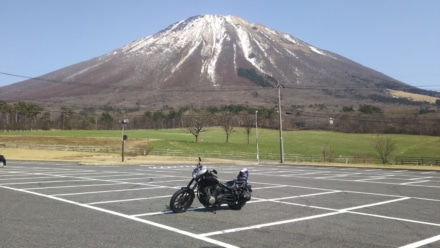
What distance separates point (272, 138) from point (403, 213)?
81.0 m

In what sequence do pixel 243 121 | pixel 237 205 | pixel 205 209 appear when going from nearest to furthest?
pixel 205 209 → pixel 237 205 → pixel 243 121

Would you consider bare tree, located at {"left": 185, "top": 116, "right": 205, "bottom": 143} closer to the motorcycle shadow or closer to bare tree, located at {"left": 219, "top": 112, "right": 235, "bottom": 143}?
bare tree, located at {"left": 219, "top": 112, "right": 235, "bottom": 143}

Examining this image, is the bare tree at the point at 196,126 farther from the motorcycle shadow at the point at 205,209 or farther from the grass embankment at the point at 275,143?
the motorcycle shadow at the point at 205,209

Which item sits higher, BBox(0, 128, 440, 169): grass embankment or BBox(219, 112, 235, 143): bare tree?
BBox(219, 112, 235, 143): bare tree

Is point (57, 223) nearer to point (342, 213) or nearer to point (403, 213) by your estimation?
point (342, 213)

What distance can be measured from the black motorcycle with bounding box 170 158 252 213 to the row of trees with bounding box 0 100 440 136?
67506mm

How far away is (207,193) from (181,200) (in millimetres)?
685

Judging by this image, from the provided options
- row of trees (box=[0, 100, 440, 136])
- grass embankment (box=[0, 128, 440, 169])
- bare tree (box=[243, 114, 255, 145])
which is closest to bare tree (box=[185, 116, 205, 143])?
row of trees (box=[0, 100, 440, 136])

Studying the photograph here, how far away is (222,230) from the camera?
8641mm

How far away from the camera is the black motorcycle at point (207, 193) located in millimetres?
10633

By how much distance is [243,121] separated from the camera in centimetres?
11050

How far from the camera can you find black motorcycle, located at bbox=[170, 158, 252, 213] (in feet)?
34.9

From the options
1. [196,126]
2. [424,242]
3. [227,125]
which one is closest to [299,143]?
[227,125]

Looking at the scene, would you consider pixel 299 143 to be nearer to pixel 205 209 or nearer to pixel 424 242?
pixel 205 209
